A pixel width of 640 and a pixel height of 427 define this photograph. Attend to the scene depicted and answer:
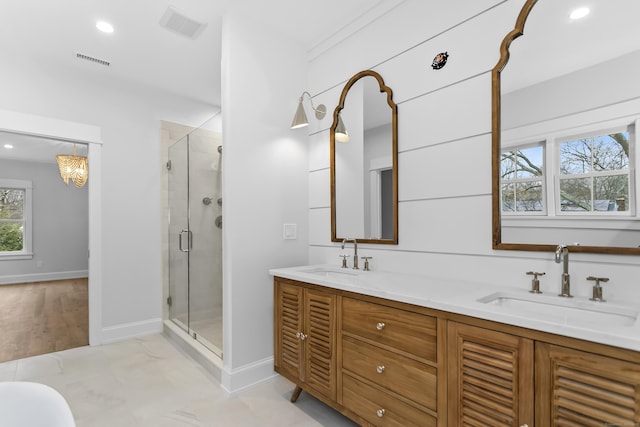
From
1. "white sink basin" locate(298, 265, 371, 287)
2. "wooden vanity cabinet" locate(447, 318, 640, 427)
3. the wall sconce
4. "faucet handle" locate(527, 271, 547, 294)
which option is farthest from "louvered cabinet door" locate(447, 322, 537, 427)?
the wall sconce

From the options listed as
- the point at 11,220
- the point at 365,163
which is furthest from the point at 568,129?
the point at 11,220

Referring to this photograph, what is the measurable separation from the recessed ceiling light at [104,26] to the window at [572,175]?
9.23 feet

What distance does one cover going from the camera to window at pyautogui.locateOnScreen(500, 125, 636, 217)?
1.22m

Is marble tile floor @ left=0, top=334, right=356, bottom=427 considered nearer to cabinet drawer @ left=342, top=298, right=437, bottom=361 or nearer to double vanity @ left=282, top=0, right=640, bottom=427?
double vanity @ left=282, top=0, right=640, bottom=427

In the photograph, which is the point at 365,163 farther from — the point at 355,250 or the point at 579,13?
the point at 579,13

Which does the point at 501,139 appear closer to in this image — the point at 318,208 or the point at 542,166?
the point at 542,166

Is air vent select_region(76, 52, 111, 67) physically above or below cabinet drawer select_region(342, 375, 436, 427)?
above

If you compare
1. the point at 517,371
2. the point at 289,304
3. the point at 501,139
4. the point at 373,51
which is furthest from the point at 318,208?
the point at 517,371

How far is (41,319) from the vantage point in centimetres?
380

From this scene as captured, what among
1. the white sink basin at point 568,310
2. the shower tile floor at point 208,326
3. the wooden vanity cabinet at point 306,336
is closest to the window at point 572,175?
the white sink basin at point 568,310

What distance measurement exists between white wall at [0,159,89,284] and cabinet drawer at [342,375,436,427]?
7.45 meters

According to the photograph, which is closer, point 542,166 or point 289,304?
point 542,166

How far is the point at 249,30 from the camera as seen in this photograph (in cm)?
231

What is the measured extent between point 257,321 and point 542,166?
199 cm
